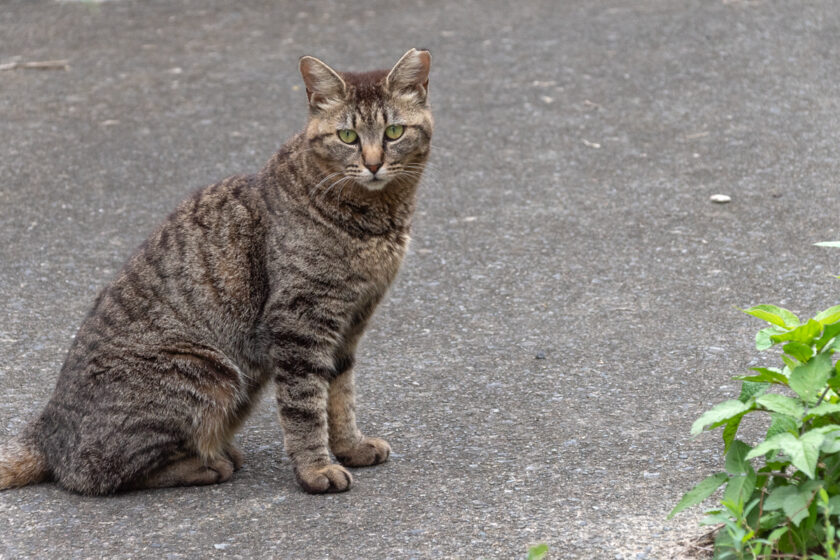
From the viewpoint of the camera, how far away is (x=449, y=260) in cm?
562

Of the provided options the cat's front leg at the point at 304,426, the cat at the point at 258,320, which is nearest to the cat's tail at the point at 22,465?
the cat at the point at 258,320

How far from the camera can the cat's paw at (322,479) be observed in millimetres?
3631

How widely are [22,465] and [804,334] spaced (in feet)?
8.77

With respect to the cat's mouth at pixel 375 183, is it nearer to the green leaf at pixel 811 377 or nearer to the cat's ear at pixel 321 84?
the cat's ear at pixel 321 84

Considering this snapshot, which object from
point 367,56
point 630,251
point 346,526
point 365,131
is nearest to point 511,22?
point 367,56

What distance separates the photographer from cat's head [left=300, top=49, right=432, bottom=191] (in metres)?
3.74

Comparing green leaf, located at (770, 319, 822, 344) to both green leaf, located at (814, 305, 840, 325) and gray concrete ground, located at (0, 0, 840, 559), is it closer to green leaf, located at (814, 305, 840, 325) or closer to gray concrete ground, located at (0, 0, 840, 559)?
green leaf, located at (814, 305, 840, 325)

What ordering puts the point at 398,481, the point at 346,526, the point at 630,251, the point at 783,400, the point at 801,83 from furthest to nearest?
the point at 801,83, the point at 630,251, the point at 398,481, the point at 346,526, the point at 783,400

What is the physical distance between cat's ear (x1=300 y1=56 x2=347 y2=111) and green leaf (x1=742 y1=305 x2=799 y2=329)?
167cm

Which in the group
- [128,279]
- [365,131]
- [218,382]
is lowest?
[218,382]

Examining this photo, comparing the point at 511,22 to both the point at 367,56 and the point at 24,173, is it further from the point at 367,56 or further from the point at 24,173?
the point at 24,173

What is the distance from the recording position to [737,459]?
292 centimetres

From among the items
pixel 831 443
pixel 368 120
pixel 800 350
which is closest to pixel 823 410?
pixel 831 443

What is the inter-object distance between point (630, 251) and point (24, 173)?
3.87 m
